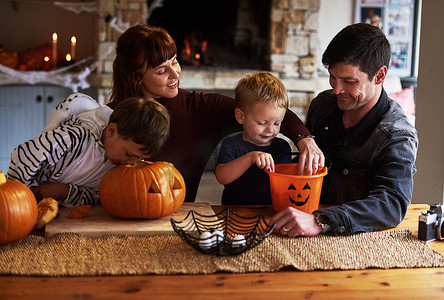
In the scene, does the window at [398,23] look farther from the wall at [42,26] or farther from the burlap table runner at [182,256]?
the burlap table runner at [182,256]

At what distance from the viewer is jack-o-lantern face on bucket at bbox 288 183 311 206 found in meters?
1.58

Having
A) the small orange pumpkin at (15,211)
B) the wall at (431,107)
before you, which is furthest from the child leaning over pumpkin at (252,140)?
the wall at (431,107)

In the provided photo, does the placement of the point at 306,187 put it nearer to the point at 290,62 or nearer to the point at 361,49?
the point at 361,49

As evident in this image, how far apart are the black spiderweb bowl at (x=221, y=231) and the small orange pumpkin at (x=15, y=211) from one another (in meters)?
0.37

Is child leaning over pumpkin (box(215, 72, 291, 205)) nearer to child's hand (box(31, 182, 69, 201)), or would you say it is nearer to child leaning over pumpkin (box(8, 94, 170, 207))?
child leaning over pumpkin (box(8, 94, 170, 207))

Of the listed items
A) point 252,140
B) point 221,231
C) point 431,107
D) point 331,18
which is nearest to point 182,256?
point 221,231

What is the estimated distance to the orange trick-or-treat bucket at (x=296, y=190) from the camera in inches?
61.9

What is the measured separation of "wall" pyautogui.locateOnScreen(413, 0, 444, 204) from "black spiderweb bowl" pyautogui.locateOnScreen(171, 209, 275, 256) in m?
1.25

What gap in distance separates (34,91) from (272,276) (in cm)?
395

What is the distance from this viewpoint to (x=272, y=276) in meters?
1.23

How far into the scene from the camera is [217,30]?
5254 millimetres

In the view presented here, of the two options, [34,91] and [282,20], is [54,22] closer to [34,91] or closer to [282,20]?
[34,91]

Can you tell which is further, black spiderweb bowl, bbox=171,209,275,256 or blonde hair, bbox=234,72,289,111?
blonde hair, bbox=234,72,289,111

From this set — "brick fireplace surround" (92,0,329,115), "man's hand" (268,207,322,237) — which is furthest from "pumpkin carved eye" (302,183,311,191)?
"brick fireplace surround" (92,0,329,115)
